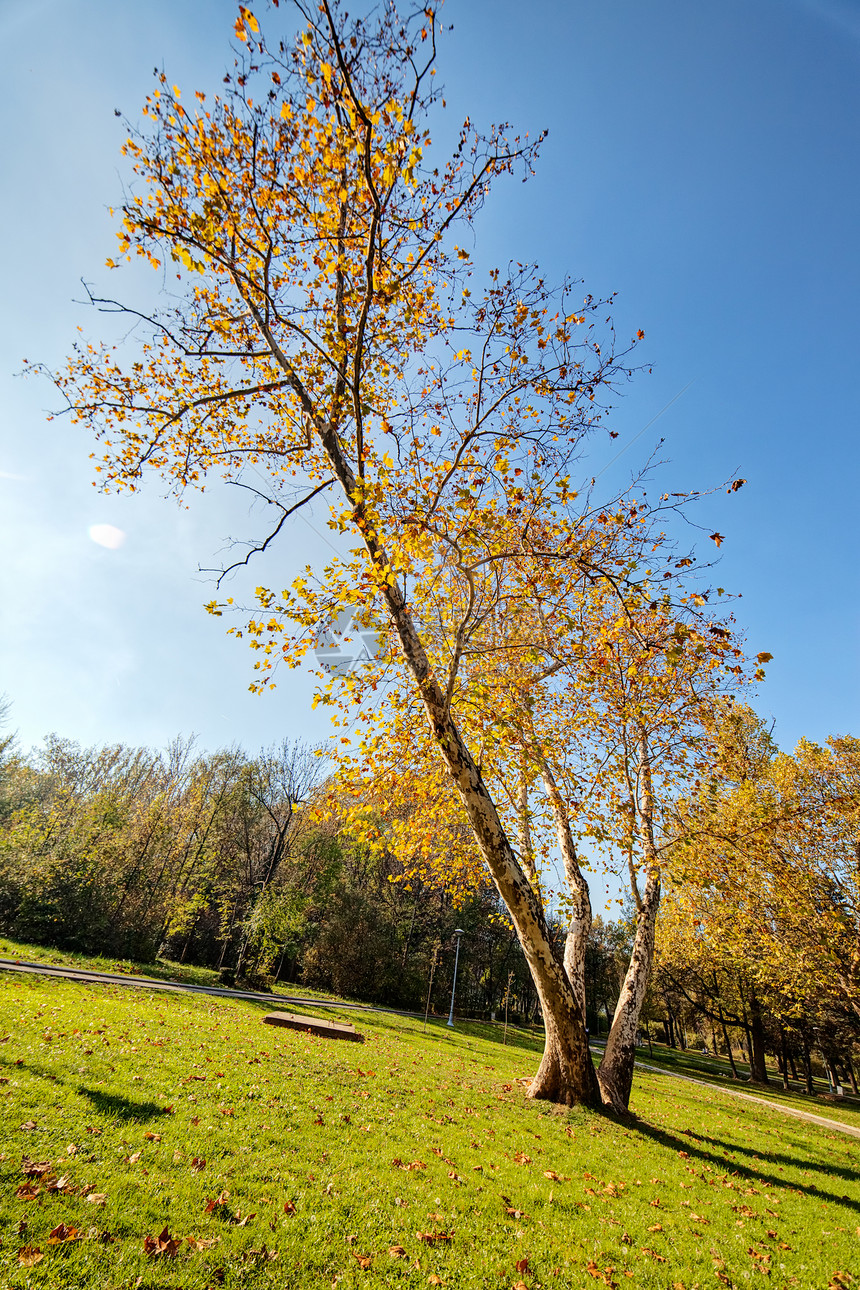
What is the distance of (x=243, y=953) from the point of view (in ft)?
82.4

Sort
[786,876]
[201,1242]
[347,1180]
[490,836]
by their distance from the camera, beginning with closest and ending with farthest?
[201,1242] → [347,1180] → [490,836] → [786,876]

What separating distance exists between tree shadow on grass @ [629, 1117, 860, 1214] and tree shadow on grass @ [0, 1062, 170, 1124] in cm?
769

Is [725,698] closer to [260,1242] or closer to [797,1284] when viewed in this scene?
[797,1284]

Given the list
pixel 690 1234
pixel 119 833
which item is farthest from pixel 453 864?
pixel 119 833

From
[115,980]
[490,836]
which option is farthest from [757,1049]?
[490,836]

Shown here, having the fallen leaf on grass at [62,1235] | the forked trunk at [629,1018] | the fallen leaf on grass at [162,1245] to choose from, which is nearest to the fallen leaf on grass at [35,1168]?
the fallen leaf on grass at [62,1235]

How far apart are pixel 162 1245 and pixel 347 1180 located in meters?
2.05

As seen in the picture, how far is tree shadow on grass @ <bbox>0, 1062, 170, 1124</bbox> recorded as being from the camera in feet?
17.6

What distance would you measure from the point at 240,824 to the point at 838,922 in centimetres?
3278

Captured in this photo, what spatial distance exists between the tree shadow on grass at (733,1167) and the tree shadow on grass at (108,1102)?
Result: 7.69 metres

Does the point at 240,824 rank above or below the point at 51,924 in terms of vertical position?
above

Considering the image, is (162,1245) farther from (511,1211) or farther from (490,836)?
(490,836)

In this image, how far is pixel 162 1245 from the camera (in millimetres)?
3537

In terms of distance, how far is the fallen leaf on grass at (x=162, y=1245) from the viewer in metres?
3.46
